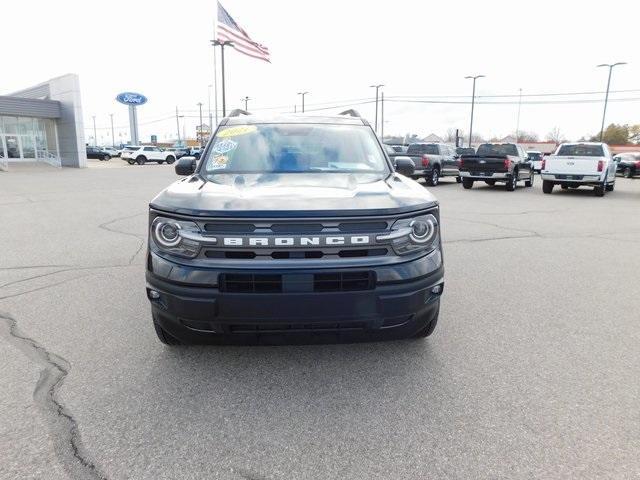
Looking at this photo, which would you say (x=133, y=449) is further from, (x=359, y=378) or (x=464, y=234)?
Result: (x=464, y=234)

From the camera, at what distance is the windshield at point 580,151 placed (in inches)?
652

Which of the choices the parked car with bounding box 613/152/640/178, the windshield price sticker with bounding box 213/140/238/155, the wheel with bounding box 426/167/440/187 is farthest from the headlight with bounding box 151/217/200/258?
the parked car with bounding box 613/152/640/178

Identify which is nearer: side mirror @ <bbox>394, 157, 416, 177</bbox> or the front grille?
the front grille

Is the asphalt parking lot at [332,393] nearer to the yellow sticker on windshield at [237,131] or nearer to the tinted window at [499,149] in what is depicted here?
the yellow sticker on windshield at [237,131]

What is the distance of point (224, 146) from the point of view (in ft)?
14.3

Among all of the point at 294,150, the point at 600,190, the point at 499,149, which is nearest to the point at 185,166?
the point at 294,150

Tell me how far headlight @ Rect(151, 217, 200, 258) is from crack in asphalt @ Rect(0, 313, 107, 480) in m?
1.12

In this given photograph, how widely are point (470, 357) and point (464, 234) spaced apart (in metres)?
5.48

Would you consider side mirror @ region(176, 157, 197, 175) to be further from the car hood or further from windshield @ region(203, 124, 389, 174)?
the car hood

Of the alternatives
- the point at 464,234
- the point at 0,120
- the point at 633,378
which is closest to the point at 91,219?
the point at 464,234

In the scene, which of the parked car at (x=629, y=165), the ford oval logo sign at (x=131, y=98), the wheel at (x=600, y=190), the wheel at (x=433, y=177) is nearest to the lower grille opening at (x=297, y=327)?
the wheel at (x=600, y=190)

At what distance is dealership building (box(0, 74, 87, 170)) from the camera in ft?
128

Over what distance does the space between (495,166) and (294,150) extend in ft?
50.3

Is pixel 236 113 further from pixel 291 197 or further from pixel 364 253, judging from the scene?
pixel 364 253
